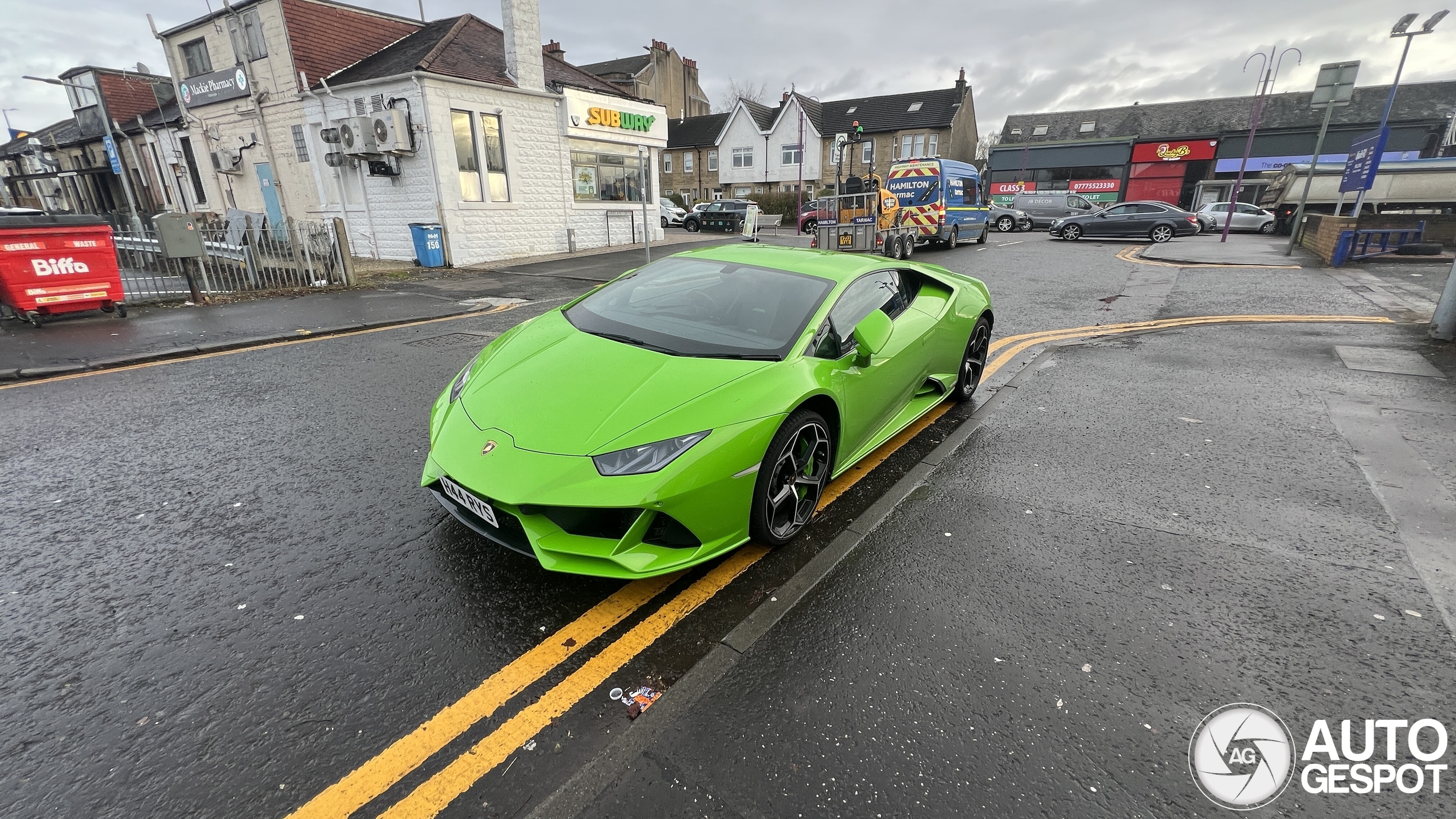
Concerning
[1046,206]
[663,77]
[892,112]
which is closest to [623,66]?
[663,77]

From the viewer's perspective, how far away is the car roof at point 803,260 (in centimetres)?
371

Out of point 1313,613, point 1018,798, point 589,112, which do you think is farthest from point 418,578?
point 589,112

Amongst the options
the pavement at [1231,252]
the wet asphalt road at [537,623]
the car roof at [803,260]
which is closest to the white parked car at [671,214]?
the pavement at [1231,252]

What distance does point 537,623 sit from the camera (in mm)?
2387

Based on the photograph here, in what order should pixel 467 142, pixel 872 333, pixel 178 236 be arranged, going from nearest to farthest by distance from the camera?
pixel 872 333 < pixel 178 236 < pixel 467 142

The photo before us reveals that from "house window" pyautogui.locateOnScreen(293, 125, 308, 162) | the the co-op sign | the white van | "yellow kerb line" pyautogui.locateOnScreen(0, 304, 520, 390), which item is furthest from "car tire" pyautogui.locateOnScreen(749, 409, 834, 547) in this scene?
the white van

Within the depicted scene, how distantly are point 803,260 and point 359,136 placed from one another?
15051 millimetres

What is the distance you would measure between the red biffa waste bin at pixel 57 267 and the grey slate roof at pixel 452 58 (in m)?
Answer: 8.34

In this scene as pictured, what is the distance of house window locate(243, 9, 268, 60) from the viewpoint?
1563 cm

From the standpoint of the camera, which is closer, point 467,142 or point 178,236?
point 178,236

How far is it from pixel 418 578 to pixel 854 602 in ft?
6.09

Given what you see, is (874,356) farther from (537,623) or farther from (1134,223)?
(1134,223)

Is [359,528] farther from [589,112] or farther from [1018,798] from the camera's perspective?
[589,112]

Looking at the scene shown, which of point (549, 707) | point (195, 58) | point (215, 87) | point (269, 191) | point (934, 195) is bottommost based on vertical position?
point (549, 707)
